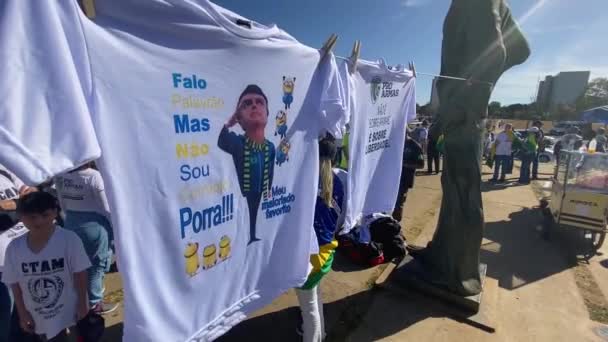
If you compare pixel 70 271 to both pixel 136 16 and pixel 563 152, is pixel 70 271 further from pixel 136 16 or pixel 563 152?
pixel 563 152

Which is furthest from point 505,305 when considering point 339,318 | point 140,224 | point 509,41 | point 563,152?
point 140,224

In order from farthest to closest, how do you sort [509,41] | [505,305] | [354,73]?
[505,305] < [509,41] < [354,73]

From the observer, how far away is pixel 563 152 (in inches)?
218

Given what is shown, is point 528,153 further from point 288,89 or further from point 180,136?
point 180,136

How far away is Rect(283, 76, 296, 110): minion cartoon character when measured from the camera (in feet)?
6.08

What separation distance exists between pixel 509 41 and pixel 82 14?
145 inches

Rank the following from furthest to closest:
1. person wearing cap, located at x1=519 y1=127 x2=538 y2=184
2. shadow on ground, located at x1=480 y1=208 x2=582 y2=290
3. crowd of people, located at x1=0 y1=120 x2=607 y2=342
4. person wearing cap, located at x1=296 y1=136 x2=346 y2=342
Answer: person wearing cap, located at x1=519 y1=127 x2=538 y2=184 → shadow on ground, located at x1=480 y1=208 x2=582 y2=290 → person wearing cap, located at x1=296 y1=136 x2=346 y2=342 → crowd of people, located at x1=0 y1=120 x2=607 y2=342

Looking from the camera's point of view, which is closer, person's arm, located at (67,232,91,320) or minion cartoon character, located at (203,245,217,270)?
minion cartoon character, located at (203,245,217,270)

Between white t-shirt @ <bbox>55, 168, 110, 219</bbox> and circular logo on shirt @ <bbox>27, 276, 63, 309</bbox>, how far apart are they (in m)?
0.95

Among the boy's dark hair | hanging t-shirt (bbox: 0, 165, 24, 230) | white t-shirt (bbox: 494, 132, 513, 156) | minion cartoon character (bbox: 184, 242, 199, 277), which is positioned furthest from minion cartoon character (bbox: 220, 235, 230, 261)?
white t-shirt (bbox: 494, 132, 513, 156)

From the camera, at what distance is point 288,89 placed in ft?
6.17

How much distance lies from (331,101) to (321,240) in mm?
1057

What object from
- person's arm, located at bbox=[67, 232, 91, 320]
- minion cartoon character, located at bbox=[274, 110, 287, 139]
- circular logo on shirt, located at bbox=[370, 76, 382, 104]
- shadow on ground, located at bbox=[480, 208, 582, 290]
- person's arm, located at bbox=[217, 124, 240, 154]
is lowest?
shadow on ground, located at bbox=[480, 208, 582, 290]

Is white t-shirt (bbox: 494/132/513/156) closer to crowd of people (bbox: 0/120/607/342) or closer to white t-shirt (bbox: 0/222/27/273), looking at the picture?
crowd of people (bbox: 0/120/607/342)
